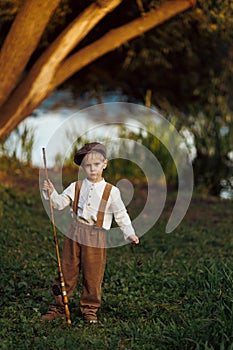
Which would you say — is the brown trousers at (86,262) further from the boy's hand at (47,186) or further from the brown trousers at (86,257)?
the boy's hand at (47,186)

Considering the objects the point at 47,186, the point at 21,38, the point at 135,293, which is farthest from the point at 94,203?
the point at 21,38

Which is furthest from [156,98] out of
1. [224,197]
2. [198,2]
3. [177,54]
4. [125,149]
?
[198,2]

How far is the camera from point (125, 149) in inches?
489

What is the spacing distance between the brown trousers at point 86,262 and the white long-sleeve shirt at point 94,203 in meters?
0.08

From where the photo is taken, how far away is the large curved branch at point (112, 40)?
29.0 ft

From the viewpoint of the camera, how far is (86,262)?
489 cm

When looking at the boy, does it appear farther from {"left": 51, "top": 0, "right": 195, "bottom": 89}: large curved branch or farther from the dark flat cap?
{"left": 51, "top": 0, "right": 195, "bottom": 89}: large curved branch

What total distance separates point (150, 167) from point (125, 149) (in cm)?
54

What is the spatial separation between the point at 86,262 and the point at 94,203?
42 centimetres

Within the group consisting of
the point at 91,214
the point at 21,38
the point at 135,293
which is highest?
the point at 21,38

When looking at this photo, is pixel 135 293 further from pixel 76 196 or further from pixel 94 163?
pixel 94 163

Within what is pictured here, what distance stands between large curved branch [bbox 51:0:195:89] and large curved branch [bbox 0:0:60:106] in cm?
65

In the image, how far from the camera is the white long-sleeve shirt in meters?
4.82

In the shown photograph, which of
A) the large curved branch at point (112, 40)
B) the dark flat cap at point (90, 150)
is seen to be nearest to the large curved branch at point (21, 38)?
the large curved branch at point (112, 40)
